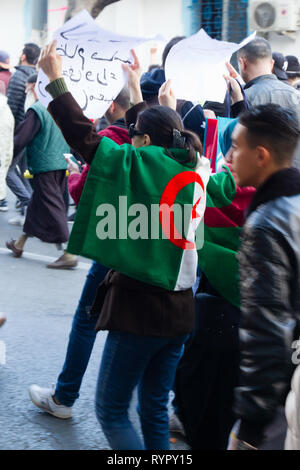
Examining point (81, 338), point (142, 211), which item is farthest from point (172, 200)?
point (81, 338)

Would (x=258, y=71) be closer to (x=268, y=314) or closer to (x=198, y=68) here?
(x=198, y=68)

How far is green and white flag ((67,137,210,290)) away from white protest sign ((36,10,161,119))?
2.81 ft

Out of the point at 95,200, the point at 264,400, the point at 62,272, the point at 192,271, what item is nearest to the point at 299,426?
the point at 264,400

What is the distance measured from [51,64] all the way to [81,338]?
1259mm

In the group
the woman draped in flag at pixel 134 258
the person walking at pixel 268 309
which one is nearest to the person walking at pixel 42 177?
the woman draped in flag at pixel 134 258

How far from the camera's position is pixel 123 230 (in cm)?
273

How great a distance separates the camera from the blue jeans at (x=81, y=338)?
353 centimetres

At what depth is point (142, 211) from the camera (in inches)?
107

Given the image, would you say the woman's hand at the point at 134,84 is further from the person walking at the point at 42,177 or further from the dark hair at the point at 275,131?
the person walking at the point at 42,177

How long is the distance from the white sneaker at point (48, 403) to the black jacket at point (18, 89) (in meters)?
6.30

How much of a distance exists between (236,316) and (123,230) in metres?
0.63

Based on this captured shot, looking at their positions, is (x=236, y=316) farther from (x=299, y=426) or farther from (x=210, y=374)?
(x=299, y=426)

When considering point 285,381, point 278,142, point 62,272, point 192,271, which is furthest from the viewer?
point 62,272

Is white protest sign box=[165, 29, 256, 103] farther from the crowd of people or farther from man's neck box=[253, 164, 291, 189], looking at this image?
man's neck box=[253, 164, 291, 189]
